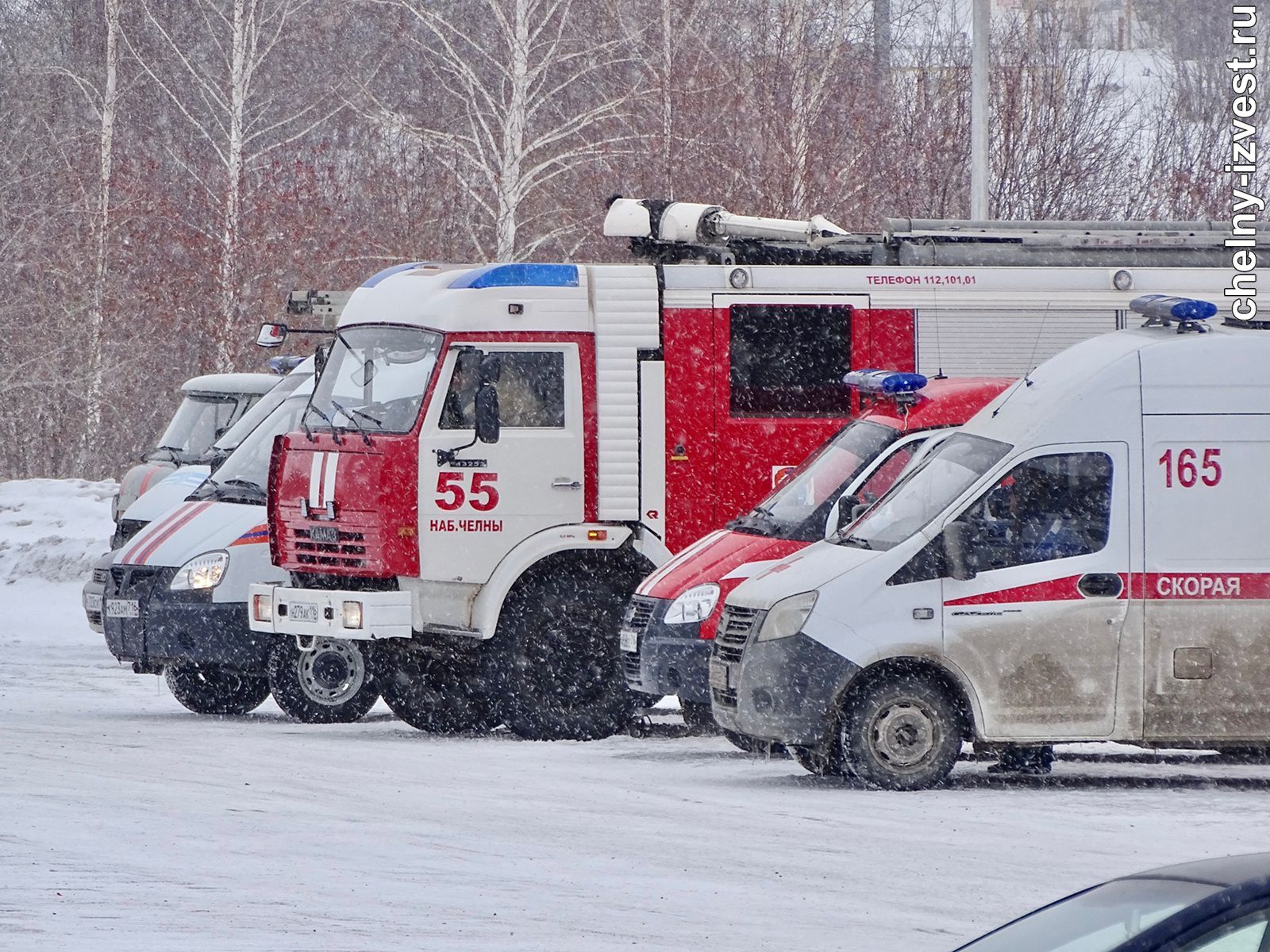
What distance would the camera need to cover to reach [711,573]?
12383mm

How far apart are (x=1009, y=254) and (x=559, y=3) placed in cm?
1923

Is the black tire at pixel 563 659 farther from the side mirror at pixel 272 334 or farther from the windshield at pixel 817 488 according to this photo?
the side mirror at pixel 272 334

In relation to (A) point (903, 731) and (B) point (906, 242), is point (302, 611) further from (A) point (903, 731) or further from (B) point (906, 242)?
(B) point (906, 242)

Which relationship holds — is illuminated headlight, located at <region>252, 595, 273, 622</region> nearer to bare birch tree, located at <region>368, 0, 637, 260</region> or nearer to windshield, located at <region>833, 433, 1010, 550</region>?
windshield, located at <region>833, 433, 1010, 550</region>

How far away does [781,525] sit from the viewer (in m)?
12.6

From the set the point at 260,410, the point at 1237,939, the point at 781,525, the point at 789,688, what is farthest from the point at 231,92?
the point at 1237,939

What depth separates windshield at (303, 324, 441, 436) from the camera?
1345cm

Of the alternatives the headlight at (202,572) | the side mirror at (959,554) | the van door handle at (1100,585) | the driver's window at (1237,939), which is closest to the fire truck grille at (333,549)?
the headlight at (202,572)

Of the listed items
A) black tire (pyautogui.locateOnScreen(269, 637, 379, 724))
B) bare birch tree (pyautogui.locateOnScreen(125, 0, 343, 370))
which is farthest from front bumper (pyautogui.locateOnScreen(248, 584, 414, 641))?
bare birch tree (pyautogui.locateOnScreen(125, 0, 343, 370))

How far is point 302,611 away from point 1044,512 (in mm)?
4802

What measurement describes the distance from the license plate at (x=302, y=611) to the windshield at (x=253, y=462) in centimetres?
164

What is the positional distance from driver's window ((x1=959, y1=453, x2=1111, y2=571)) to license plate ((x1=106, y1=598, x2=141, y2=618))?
6011 millimetres

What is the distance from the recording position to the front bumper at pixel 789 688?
1078 centimetres

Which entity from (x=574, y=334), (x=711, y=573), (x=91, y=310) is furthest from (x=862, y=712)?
(x=91, y=310)
